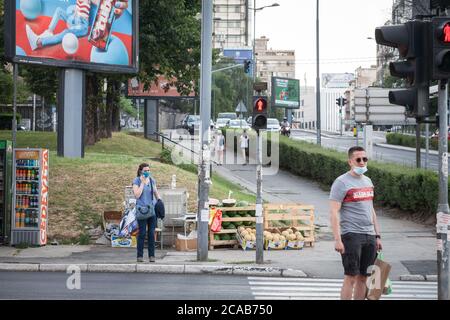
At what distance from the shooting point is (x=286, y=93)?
83.4 metres

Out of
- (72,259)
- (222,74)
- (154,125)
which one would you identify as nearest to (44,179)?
(72,259)

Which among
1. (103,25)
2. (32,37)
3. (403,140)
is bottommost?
(403,140)

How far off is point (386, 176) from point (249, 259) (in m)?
11.3

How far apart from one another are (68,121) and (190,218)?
7621 millimetres

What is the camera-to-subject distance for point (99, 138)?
38031 mm

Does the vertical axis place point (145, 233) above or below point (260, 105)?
below

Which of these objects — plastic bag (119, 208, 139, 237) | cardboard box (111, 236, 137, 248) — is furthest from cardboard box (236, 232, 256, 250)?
plastic bag (119, 208, 139, 237)

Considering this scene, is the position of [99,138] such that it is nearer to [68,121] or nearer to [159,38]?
[159,38]

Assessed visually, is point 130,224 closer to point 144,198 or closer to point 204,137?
point 144,198

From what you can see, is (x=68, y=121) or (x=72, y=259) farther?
(x=68, y=121)

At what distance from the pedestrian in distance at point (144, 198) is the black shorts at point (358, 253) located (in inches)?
265

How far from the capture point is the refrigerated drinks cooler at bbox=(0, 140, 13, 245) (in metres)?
18.9

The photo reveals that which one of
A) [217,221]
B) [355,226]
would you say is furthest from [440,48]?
[217,221]

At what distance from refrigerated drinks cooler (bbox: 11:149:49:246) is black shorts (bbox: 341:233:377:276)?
10344 millimetres
